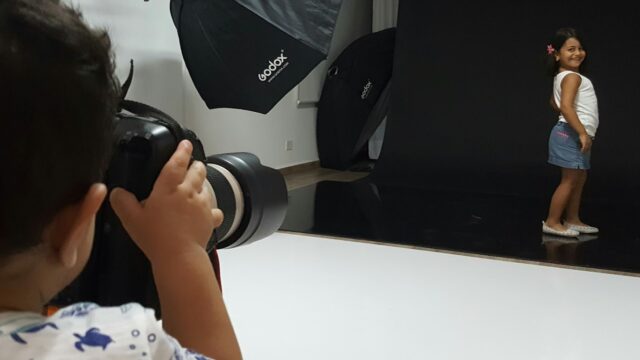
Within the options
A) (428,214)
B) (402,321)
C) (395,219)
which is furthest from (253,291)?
(428,214)

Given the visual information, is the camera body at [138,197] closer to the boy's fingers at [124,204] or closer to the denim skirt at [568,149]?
the boy's fingers at [124,204]

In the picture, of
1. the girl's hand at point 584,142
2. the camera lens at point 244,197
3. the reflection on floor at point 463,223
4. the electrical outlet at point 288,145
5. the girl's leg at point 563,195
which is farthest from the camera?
the electrical outlet at point 288,145

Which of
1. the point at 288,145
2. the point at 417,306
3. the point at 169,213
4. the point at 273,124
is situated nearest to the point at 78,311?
the point at 169,213

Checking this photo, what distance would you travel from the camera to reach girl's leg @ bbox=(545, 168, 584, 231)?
8.96 ft

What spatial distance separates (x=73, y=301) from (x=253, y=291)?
1.33 metres

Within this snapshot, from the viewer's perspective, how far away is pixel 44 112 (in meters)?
0.43

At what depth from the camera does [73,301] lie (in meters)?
0.72

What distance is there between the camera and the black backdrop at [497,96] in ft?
12.1

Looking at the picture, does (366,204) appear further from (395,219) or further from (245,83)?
(245,83)

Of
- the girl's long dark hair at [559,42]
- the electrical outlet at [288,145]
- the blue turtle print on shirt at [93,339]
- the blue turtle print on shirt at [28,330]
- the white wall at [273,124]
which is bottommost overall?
the electrical outlet at [288,145]

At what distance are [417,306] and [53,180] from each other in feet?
5.17

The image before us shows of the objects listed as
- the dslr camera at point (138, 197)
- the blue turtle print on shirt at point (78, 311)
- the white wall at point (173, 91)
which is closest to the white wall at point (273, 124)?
the white wall at point (173, 91)

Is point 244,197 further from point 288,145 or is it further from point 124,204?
point 288,145

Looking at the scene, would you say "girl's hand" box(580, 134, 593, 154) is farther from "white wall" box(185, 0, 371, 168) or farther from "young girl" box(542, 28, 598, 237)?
"white wall" box(185, 0, 371, 168)
